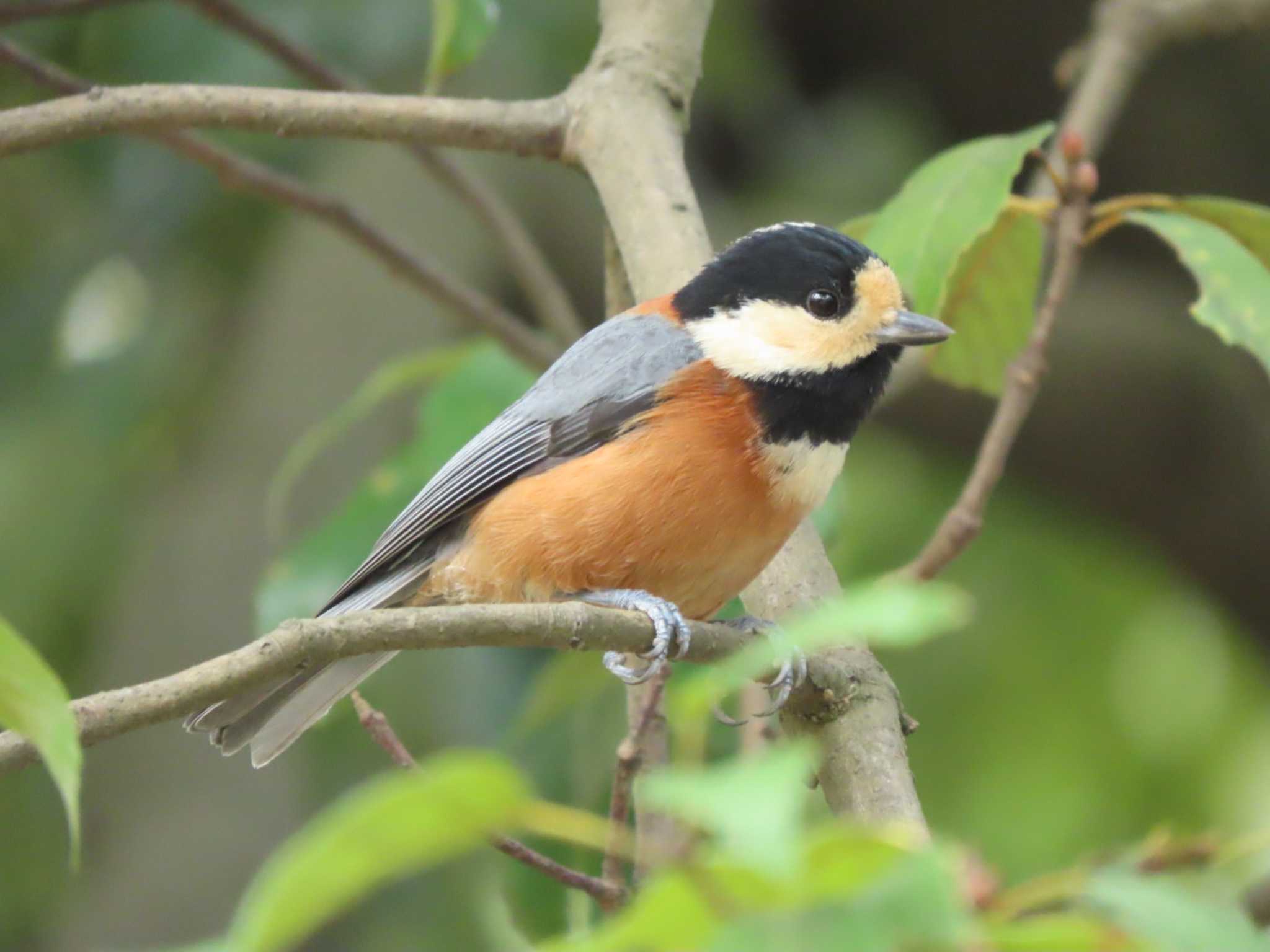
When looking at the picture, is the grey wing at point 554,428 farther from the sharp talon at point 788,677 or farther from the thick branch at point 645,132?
the sharp talon at point 788,677

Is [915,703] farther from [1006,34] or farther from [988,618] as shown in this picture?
[1006,34]

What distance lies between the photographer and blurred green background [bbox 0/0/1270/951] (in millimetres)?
5066

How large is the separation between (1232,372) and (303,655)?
15.5 ft

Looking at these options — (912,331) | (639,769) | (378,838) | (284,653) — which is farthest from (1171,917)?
(912,331)

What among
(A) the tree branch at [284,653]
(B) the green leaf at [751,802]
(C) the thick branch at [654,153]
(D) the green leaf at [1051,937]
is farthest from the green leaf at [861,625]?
(C) the thick branch at [654,153]

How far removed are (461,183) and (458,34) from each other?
110cm

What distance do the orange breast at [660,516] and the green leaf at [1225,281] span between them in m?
0.84

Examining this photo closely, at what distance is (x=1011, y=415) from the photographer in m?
3.09

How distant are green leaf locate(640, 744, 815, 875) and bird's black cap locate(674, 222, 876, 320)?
7.33ft

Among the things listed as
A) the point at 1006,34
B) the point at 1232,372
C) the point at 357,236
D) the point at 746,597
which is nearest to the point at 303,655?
the point at 746,597

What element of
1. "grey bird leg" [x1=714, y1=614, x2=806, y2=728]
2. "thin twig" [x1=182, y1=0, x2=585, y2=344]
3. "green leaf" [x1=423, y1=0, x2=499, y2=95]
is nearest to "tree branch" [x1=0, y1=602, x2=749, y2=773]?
"grey bird leg" [x1=714, y1=614, x2=806, y2=728]

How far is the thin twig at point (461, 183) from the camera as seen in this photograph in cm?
384

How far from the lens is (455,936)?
4734 millimetres

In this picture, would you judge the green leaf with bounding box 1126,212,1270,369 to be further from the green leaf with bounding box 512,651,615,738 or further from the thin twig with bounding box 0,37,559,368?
the thin twig with bounding box 0,37,559,368
